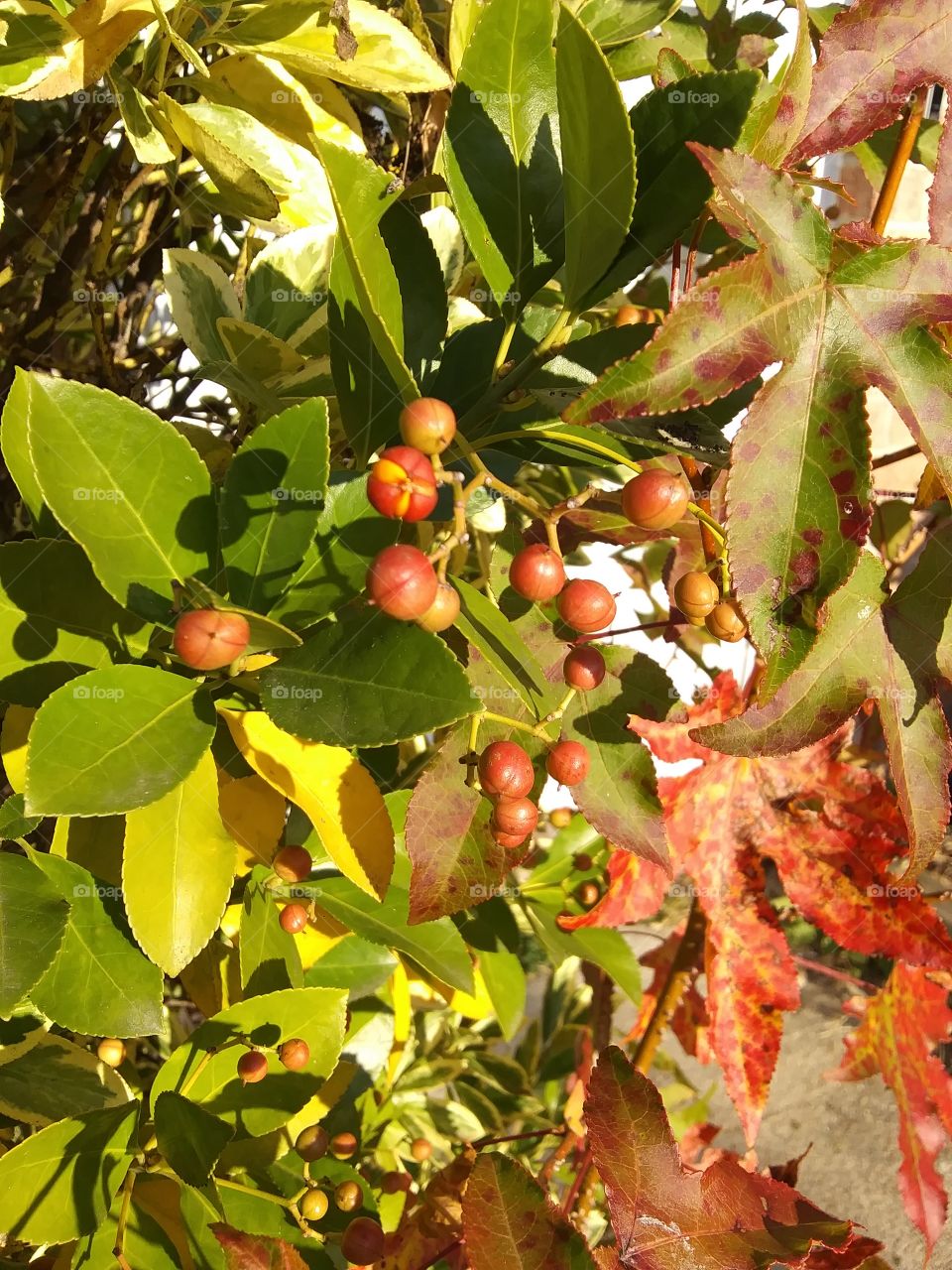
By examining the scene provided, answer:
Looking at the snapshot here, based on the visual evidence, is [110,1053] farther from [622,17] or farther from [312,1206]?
[622,17]

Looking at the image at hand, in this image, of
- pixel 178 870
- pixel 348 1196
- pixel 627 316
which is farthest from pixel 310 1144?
pixel 627 316

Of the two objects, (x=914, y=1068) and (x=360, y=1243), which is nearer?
(x=360, y=1243)

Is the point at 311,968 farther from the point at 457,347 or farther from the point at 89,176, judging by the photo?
the point at 89,176

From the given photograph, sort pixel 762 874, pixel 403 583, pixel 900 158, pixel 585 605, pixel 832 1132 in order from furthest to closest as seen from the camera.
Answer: pixel 832 1132, pixel 762 874, pixel 900 158, pixel 585 605, pixel 403 583

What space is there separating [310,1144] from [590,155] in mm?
600

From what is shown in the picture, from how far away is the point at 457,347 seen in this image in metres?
Answer: 0.53

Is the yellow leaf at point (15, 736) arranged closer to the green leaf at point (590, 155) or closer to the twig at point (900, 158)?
the green leaf at point (590, 155)

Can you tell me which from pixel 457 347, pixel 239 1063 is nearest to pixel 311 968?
pixel 239 1063

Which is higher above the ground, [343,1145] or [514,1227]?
[514,1227]

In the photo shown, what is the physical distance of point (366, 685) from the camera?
43cm

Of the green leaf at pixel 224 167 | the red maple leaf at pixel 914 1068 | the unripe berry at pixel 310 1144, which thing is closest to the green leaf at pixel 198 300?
the green leaf at pixel 224 167

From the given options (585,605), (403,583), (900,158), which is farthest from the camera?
(900,158)

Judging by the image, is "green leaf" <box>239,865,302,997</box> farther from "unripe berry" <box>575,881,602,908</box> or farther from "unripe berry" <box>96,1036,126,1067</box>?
"unripe berry" <box>575,881,602,908</box>

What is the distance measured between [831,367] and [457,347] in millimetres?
187
